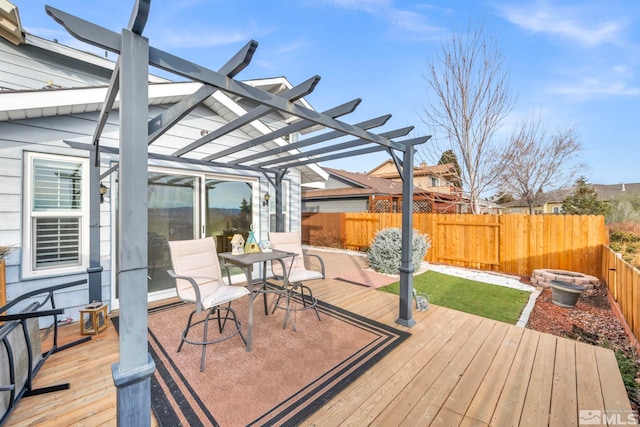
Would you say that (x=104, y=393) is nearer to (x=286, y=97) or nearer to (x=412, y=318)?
(x=286, y=97)

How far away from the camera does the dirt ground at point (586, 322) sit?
3.33m

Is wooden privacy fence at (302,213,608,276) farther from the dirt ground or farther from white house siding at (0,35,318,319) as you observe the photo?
white house siding at (0,35,318,319)

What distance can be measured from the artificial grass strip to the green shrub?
22.1 inches

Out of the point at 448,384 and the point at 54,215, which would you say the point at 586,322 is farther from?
the point at 54,215

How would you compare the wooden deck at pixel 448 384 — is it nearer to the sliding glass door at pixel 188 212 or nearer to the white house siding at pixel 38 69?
the sliding glass door at pixel 188 212

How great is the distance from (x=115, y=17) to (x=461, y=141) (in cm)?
901

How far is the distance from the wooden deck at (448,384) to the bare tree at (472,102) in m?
5.88

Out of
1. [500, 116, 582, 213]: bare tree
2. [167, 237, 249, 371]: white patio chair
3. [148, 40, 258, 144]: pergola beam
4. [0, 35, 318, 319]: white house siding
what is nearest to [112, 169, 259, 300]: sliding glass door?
[0, 35, 318, 319]: white house siding

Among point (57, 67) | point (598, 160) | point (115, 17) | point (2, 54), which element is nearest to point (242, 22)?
point (115, 17)

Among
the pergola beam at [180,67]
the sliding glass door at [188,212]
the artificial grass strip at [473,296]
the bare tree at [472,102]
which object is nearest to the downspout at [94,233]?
the sliding glass door at [188,212]

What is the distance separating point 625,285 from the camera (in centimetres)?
365

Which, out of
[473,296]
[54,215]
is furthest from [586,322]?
[54,215]

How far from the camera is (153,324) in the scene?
346 cm

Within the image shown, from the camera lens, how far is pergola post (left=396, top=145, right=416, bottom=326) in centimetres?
346
